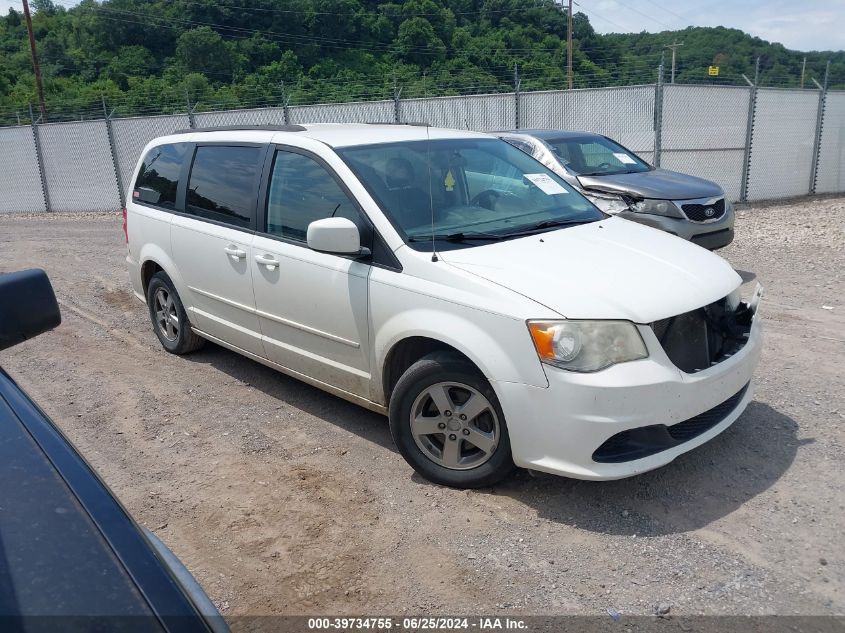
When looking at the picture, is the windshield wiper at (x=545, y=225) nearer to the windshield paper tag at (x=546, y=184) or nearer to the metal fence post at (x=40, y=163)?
the windshield paper tag at (x=546, y=184)

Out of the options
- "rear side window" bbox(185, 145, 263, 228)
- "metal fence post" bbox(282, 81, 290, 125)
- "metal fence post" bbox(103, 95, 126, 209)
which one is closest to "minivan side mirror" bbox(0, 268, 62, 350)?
"rear side window" bbox(185, 145, 263, 228)

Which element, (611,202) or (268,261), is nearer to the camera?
(268,261)

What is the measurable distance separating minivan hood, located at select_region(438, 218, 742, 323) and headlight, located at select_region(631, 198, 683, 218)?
427cm

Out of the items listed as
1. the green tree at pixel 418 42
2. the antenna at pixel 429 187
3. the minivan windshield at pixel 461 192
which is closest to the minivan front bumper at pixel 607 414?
the antenna at pixel 429 187

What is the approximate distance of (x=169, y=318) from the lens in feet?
19.8

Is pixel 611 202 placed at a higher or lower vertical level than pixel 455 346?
lower

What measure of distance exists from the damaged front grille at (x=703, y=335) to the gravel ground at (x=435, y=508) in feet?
2.10

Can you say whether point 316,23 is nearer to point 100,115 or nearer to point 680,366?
point 100,115

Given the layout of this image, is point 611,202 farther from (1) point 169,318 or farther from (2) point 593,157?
(1) point 169,318

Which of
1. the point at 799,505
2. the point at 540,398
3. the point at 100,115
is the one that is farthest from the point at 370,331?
the point at 100,115

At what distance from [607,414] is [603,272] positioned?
0.77m

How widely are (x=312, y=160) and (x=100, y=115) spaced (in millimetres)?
16269

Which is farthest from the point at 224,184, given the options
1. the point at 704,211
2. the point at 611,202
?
the point at 704,211

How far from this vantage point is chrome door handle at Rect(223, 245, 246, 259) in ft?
15.8
